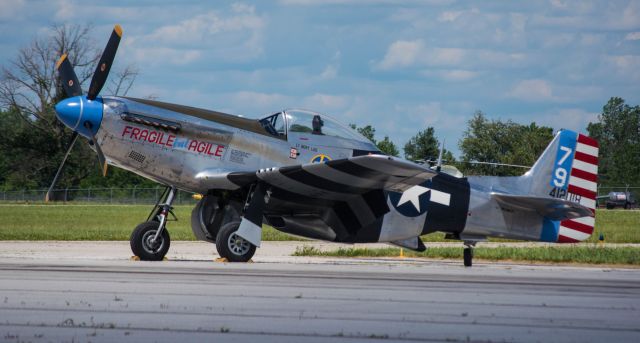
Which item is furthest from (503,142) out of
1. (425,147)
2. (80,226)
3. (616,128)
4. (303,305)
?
(303,305)

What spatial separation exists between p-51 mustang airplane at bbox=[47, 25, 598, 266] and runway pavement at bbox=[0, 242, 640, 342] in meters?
1.98

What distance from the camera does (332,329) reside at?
808cm

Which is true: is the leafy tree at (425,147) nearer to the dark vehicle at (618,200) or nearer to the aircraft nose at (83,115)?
the dark vehicle at (618,200)

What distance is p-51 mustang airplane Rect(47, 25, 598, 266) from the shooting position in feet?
51.6

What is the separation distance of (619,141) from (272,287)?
118334mm

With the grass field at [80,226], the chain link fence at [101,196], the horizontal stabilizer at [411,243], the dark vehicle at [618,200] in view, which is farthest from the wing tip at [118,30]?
the dark vehicle at [618,200]

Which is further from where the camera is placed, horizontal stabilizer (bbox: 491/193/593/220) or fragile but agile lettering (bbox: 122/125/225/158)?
horizontal stabilizer (bbox: 491/193/593/220)

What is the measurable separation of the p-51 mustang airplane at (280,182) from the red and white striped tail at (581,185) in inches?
15.7

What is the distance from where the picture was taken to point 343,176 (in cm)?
1552

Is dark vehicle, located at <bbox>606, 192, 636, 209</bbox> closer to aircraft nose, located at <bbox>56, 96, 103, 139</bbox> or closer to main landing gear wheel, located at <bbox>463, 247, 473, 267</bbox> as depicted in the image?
main landing gear wheel, located at <bbox>463, 247, 473, 267</bbox>

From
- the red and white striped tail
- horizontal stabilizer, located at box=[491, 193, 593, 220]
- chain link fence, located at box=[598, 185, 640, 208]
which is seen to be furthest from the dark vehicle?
horizontal stabilizer, located at box=[491, 193, 593, 220]

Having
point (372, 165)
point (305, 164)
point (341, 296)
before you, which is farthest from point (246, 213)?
point (341, 296)

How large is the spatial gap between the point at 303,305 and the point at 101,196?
58.4 metres

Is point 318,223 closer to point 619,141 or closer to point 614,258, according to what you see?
point 614,258
